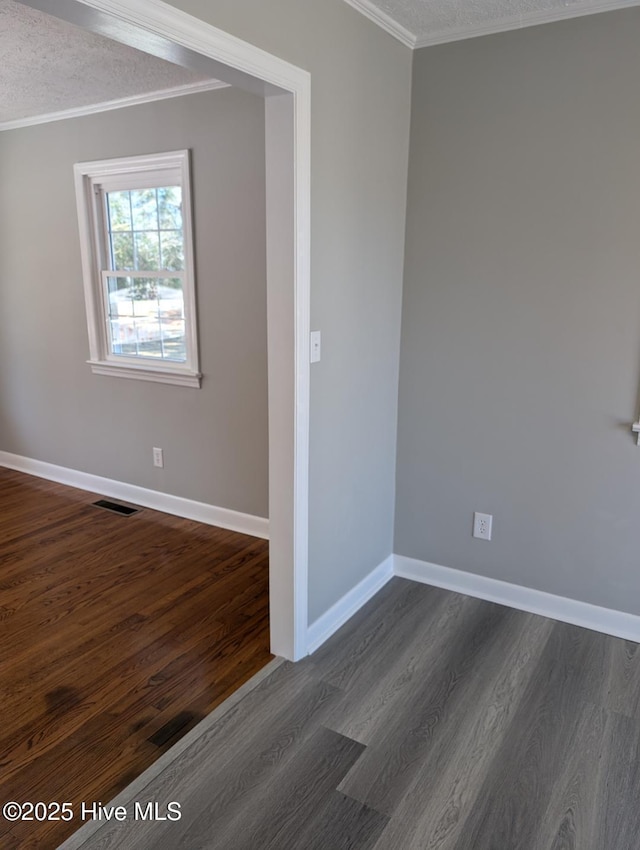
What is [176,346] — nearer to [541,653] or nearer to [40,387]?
[40,387]

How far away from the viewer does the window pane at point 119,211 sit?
12.1 ft

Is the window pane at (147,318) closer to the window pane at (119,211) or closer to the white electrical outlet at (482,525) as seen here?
the window pane at (119,211)

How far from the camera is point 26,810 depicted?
174 centimetres

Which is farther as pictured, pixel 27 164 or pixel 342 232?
pixel 27 164

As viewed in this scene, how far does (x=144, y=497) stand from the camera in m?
4.01

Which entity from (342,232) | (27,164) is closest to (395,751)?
(342,232)

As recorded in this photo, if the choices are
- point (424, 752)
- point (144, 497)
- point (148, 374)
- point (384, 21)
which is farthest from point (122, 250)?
point (424, 752)

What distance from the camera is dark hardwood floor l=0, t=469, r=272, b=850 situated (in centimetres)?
192

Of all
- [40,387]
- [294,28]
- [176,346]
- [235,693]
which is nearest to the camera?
[294,28]

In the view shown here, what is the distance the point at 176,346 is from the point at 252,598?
1.60 meters

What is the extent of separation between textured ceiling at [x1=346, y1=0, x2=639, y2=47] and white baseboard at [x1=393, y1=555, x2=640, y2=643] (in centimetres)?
231

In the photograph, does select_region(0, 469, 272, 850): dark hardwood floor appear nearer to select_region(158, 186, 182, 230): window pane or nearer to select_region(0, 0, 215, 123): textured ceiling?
select_region(158, 186, 182, 230): window pane

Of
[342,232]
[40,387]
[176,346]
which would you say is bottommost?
[40,387]

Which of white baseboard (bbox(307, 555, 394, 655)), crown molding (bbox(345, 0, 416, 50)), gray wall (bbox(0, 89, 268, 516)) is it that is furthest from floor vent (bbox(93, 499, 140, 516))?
crown molding (bbox(345, 0, 416, 50))
